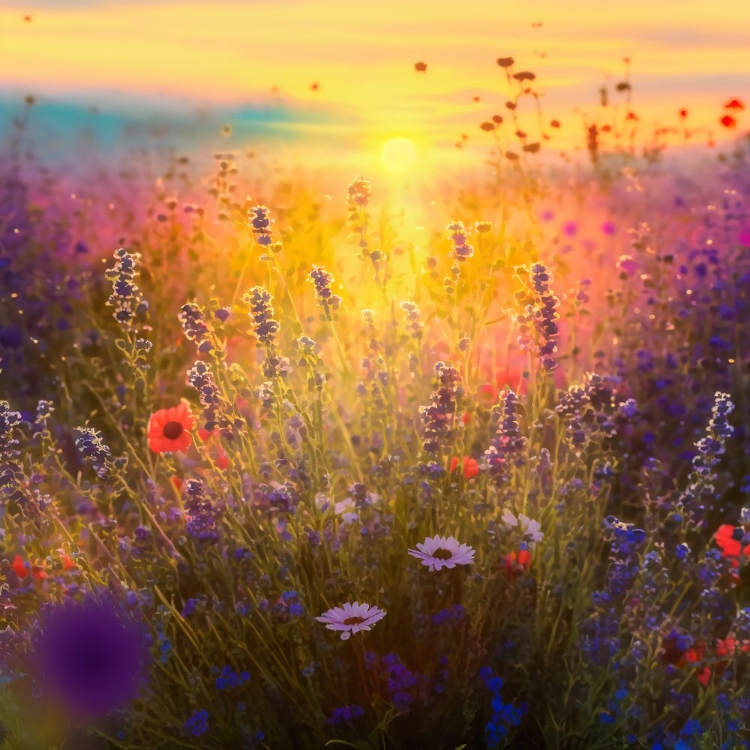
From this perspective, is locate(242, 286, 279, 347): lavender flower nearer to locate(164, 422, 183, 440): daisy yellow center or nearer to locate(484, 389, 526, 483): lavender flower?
locate(484, 389, 526, 483): lavender flower

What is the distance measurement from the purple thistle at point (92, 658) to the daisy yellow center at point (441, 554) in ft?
2.42

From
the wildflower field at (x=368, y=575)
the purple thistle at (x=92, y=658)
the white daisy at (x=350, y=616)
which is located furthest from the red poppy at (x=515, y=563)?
the purple thistle at (x=92, y=658)

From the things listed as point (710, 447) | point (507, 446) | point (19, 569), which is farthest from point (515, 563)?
point (19, 569)

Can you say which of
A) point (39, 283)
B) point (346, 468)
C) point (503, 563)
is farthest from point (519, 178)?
point (503, 563)

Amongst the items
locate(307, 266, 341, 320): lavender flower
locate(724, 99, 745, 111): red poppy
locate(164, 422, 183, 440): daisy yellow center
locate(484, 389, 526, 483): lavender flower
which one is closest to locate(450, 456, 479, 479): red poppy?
locate(484, 389, 526, 483): lavender flower

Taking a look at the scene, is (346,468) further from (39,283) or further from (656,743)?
(39,283)

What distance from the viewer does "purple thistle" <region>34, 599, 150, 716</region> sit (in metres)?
2.57

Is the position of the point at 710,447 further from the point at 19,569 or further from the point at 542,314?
the point at 19,569

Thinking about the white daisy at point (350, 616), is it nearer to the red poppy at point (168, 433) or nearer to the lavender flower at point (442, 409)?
the lavender flower at point (442, 409)

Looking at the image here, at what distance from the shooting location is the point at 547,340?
2.68 metres

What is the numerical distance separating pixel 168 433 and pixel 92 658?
84cm

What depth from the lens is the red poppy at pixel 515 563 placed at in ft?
8.92

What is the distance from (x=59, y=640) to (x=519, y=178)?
12.5ft

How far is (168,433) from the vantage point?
327cm
